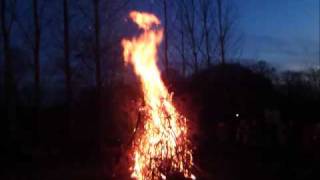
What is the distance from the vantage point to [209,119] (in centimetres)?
2659

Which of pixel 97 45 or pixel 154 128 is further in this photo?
pixel 97 45

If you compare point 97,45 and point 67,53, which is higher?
point 97,45

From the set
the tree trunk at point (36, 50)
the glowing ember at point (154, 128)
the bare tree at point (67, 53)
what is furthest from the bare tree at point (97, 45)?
the glowing ember at point (154, 128)

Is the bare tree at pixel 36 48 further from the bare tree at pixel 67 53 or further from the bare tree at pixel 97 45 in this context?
the bare tree at pixel 97 45

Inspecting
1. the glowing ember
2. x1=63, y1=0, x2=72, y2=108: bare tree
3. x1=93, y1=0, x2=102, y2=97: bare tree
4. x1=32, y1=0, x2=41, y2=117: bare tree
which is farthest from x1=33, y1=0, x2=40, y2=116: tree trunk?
the glowing ember

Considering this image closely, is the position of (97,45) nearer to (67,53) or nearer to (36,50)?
(67,53)

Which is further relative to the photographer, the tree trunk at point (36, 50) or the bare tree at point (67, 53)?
the bare tree at point (67, 53)

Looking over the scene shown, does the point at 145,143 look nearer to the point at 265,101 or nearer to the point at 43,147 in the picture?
the point at 43,147

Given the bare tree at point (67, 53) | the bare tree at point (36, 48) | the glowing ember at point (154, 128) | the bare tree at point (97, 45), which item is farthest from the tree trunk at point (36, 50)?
the glowing ember at point (154, 128)

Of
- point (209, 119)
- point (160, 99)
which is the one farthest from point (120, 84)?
point (160, 99)

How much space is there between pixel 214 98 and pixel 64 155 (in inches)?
281

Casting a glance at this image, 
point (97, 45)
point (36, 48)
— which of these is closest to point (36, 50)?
point (36, 48)

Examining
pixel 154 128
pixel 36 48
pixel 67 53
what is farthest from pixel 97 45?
pixel 154 128

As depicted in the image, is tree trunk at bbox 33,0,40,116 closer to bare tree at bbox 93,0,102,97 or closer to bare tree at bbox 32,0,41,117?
bare tree at bbox 32,0,41,117
